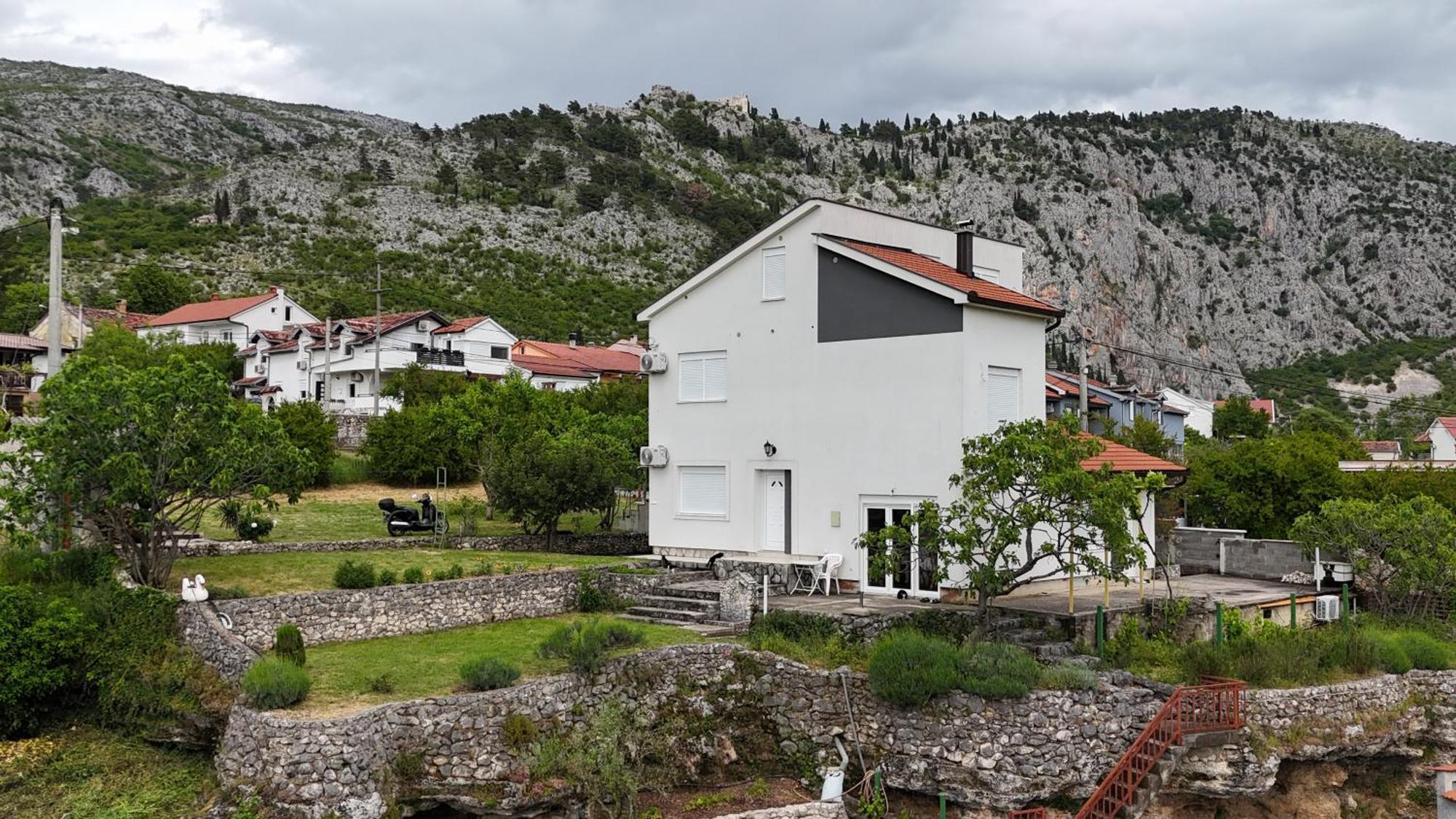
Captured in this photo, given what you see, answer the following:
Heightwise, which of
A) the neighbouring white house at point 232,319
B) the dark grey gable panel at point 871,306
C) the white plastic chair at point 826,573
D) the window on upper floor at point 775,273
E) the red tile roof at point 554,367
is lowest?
the white plastic chair at point 826,573

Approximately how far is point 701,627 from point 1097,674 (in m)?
7.43

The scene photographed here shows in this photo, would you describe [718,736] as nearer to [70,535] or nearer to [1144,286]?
[70,535]

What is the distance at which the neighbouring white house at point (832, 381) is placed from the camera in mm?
22531

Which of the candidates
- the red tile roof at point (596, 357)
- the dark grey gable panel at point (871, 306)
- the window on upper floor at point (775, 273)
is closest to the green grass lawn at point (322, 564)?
the window on upper floor at point (775, 273)

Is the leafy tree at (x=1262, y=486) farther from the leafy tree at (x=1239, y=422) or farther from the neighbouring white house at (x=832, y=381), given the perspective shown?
the leafy tree at (x=1239, y=422)

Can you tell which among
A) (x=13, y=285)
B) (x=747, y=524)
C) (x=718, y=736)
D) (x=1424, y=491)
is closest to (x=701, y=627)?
(x=718, y=736)

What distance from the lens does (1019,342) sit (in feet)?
77.1

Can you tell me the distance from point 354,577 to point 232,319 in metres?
55.0

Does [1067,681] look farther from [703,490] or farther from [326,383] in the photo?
[326,383]

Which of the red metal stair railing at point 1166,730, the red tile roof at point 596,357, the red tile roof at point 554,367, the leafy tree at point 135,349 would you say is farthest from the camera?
the red tile roof at point 596,357

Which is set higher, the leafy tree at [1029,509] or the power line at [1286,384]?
the power line at [1286,384]

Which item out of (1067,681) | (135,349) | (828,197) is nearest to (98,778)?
(1067,681)

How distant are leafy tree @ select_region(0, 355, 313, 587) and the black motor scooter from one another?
831 centimetres

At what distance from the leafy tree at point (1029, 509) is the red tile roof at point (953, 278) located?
12.3ft
